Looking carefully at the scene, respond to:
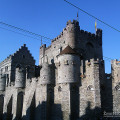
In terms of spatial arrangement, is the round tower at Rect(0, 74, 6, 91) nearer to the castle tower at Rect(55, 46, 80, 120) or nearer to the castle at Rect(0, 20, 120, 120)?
the castle at Rect(0, 20, 120, 120)

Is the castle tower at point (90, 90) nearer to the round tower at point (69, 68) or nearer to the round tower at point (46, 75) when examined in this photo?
the round tower at point (69, 68)

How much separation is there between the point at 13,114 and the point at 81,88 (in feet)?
53.6

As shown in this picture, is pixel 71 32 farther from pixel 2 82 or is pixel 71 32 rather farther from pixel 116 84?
pixel 2 82

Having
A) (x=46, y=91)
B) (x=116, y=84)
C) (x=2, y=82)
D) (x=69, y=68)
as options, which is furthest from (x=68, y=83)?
(x=2, y=82)

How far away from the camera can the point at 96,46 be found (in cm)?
3641

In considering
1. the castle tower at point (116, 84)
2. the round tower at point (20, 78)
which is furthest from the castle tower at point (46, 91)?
the castle tower at point (116, 84)

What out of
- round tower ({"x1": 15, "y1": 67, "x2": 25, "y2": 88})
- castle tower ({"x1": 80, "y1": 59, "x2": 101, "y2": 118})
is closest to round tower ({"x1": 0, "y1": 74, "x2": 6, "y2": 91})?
round tower ({"x1": 15, "y1": 67, "x2": 25, "y2": 88})

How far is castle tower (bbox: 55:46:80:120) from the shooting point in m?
26.1

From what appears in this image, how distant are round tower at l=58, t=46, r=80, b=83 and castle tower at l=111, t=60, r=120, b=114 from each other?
528 centimetres

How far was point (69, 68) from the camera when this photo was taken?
27.6 metres

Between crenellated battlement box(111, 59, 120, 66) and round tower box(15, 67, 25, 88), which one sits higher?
crenellated battlement box(111, 59, 120, 66)

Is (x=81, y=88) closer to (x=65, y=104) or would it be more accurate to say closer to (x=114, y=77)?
(x=65, y=104)

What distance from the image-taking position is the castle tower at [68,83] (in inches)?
1028

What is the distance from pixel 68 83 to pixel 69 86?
0.51m
